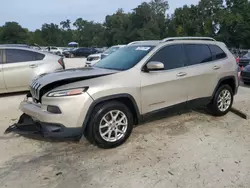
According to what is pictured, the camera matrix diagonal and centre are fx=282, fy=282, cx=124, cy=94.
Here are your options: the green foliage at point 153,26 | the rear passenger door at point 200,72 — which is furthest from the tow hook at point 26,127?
the green foliage at point 153,26

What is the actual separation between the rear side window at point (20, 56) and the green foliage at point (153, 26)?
49.1m

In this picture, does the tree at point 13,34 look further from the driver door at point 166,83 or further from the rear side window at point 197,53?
the driver door at point 166,83

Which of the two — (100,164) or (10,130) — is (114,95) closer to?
(100,164)

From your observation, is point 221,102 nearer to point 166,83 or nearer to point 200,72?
point 200,72

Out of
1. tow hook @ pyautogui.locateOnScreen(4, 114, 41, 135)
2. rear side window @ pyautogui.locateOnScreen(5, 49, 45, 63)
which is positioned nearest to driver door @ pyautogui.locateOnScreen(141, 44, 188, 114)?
tow hook @ pyautogui.locateOnScreen(4, 114, 41, 135)

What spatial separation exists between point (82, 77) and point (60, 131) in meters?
0.85

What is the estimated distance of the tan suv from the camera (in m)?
3.96

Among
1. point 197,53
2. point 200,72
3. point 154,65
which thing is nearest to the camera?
point 154,65

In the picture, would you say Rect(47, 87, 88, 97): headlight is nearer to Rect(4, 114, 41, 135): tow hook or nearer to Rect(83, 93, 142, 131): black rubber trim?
Rect(83, 93, 142, 131): black rubber trim

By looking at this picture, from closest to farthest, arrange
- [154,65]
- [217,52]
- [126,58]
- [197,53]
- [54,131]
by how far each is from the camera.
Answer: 1. [54,131]
2. [154,65]
3. [126,58]
4. [197,53]
5. [217,52]

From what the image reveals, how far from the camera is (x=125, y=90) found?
432 cm

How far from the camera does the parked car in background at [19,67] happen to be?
7691mm

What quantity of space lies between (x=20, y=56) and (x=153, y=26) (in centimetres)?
7026

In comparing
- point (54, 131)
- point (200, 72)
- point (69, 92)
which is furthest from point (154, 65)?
point (54, 131)
